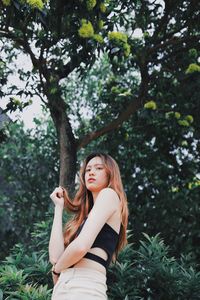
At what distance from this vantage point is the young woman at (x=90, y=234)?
7.03 ft

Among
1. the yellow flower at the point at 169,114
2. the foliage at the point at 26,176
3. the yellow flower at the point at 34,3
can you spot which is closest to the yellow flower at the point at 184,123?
the yellow flower at the point at 169,114

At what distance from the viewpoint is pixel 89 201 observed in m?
2.54

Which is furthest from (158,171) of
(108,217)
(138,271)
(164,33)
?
(108,217)

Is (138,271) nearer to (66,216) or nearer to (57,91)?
(66,216)

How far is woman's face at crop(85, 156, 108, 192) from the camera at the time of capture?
246 centimetres

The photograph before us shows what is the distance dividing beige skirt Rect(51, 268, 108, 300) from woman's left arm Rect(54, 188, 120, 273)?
1.8 inches

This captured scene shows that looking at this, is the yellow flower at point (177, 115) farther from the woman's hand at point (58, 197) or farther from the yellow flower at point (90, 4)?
the woman's hand at point (58, 197)

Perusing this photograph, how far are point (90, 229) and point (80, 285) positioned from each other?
222mm

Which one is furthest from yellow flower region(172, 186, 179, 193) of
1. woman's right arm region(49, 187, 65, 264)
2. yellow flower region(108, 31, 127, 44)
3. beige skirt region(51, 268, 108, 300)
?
beige skirt region(51, 268, 108, 300)

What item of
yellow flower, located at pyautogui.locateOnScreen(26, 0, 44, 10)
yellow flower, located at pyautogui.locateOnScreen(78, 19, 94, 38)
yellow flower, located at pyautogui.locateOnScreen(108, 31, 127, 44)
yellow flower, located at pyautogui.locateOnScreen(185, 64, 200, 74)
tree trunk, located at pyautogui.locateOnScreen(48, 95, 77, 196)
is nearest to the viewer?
yellow flower, located at pyautogui.locateOnScreen(26, 0, 44, 10)

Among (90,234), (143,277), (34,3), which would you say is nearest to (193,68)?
(34,3)

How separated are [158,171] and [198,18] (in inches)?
159

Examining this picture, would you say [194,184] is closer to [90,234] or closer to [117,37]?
[117,37]

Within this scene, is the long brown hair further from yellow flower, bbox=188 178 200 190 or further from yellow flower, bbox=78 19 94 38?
yellow flower, bbox=188 178 200 190
